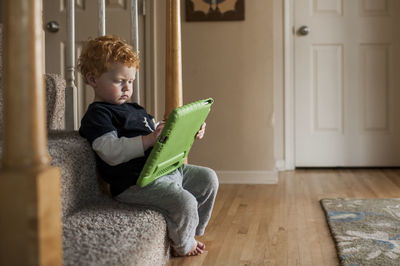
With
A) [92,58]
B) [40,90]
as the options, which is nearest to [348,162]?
[92,58]

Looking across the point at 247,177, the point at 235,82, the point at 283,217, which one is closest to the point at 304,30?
the point at 235,82

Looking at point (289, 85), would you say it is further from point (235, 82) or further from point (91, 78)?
point (91, 78)

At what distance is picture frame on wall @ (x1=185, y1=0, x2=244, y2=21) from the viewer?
10.3 ft

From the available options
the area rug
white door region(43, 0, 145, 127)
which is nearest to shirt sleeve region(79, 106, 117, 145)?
the area rug

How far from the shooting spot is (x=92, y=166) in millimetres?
1520

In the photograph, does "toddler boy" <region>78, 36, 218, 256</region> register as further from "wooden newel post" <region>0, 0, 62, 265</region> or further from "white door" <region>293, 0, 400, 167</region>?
"white door" <region>293, 0, 400, 167</region>

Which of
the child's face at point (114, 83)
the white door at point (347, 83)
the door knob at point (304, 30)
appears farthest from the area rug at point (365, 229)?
the door knob at point (304, 30)

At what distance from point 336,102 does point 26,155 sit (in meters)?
3.06

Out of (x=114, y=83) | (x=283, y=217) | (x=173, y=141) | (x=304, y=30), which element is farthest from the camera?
(x=304, y=30)

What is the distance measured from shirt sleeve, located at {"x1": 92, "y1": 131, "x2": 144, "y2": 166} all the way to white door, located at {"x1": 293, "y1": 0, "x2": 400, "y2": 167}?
2.34 m

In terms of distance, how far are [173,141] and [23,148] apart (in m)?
0.65

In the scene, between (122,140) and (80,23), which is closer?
(122,140)

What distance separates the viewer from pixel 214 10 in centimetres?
315

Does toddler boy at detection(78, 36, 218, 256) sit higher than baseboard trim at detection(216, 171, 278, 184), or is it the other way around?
toddler boy at detection(78, 36, 218, 256)
